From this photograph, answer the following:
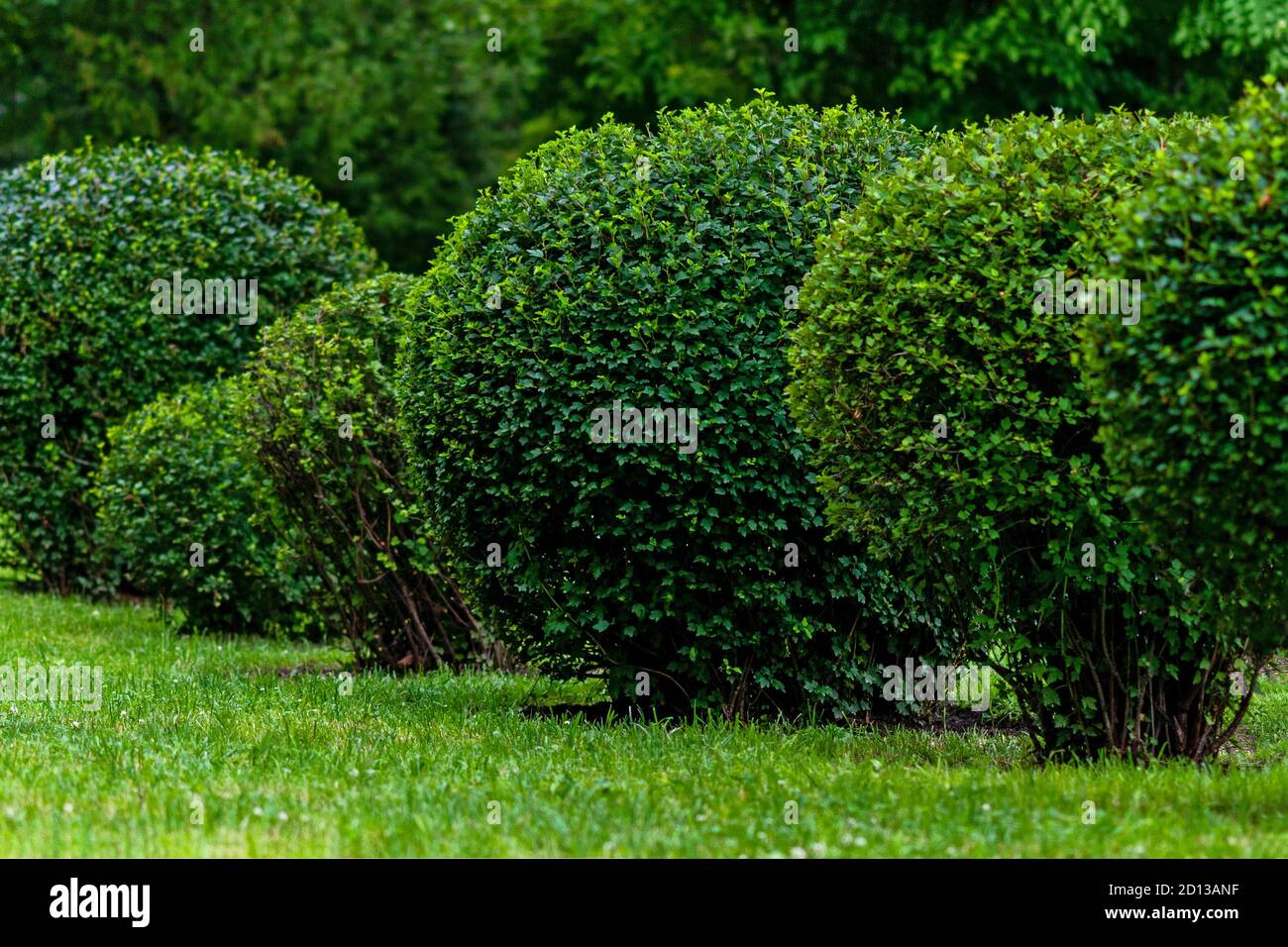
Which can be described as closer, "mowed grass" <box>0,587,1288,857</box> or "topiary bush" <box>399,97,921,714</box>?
"mowed grass" <box>0,587,1288,857</box>

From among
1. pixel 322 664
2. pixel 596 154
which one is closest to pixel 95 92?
pixel 322 664

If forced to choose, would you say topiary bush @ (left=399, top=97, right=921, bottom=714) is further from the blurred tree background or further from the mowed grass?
the blurred tree background

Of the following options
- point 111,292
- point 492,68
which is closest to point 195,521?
point 111,292

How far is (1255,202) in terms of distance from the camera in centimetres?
503

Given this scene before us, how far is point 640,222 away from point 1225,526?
332 cm

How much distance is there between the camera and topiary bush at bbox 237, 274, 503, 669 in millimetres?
9430

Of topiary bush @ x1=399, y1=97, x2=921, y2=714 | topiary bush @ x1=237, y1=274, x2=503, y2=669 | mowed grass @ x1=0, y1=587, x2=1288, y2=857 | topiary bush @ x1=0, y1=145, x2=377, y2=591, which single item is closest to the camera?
mowed grass @ x1=0, y1=587, x2=1288, y2=857

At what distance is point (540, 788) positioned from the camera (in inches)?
230

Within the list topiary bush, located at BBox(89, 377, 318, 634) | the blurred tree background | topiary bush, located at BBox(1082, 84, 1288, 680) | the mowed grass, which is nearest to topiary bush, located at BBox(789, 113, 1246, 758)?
the mowed grass

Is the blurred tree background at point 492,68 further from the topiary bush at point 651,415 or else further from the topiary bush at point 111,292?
the topiary bush at point 651,415

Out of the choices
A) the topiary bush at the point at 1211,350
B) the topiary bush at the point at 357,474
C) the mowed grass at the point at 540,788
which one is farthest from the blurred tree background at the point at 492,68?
the topiary bush at the point at 1211,350

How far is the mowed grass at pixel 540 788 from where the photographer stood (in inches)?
194

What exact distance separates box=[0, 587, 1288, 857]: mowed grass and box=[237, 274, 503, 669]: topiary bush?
1504 mm

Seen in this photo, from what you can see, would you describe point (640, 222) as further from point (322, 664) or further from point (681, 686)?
point (322, 664)
